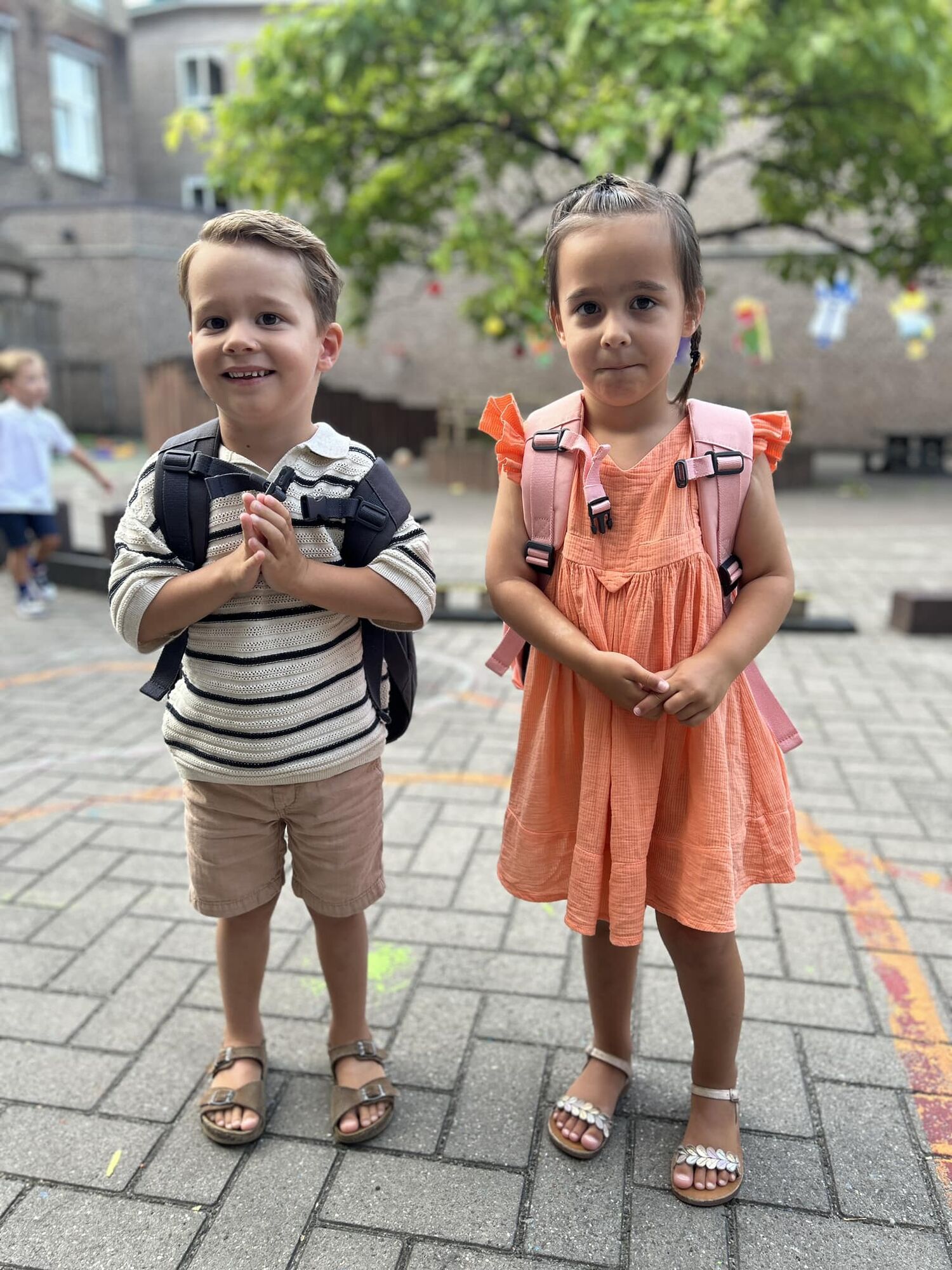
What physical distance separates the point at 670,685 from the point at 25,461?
18.6 feet

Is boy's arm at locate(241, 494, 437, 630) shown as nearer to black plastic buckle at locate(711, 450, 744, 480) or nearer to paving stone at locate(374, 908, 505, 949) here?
black plastic buckle at locate(711, 450, 744, 480)

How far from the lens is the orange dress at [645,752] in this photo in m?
1.66

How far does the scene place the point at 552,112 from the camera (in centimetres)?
1005

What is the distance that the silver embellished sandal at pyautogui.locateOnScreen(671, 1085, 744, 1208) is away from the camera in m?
1.76

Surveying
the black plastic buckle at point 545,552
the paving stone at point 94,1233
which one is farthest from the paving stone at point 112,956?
the black plastic buckle at point 545,552

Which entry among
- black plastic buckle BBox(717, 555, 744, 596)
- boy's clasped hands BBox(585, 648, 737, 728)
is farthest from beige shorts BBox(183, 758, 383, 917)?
black plastic buckle BBox(717, 555, 744, 596)

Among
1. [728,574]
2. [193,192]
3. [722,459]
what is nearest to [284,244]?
[722,459]

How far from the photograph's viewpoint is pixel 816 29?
7723mm

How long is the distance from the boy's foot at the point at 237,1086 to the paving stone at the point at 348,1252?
0.93 ft

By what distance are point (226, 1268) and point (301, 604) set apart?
3.74 ft

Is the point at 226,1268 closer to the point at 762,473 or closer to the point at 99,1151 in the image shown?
the point at 99,1151

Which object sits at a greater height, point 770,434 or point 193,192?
point 193,192

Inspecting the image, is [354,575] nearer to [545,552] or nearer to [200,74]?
[545,552]

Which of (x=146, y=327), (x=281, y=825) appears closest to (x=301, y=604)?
(x=281, y=825)
